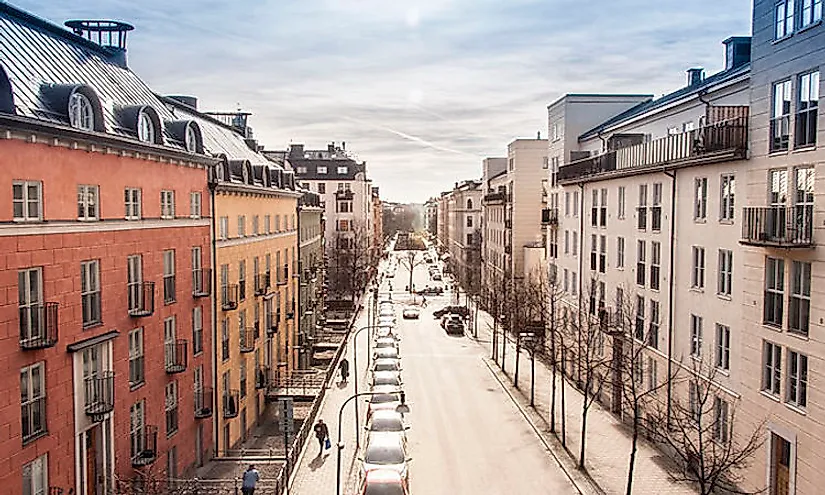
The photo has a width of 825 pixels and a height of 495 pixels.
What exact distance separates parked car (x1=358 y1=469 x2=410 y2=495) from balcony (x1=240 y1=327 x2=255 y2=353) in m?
10.9

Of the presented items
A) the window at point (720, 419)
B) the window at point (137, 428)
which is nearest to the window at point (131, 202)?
the window at point (137, 428)

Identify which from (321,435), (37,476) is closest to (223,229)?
(321,435)

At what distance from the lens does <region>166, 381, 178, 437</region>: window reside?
83.6 feet

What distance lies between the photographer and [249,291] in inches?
1398

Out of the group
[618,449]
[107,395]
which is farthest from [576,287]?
[107,395]

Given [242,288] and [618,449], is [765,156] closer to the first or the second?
[618,449]

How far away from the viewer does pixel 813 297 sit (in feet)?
64.3

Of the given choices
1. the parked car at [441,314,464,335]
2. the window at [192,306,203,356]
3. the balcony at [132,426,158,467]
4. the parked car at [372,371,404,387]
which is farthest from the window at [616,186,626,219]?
the parked car at [441,314,464,335]

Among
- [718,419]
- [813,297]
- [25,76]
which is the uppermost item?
[25,76]

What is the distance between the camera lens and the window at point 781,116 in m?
21.0

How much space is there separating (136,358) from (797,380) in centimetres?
1871

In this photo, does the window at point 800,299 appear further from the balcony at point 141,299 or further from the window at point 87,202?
the window at point 87,202

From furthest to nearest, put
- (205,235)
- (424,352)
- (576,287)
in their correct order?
(424,352), (576,287), (205,235)

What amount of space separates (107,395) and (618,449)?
65.8 feet
